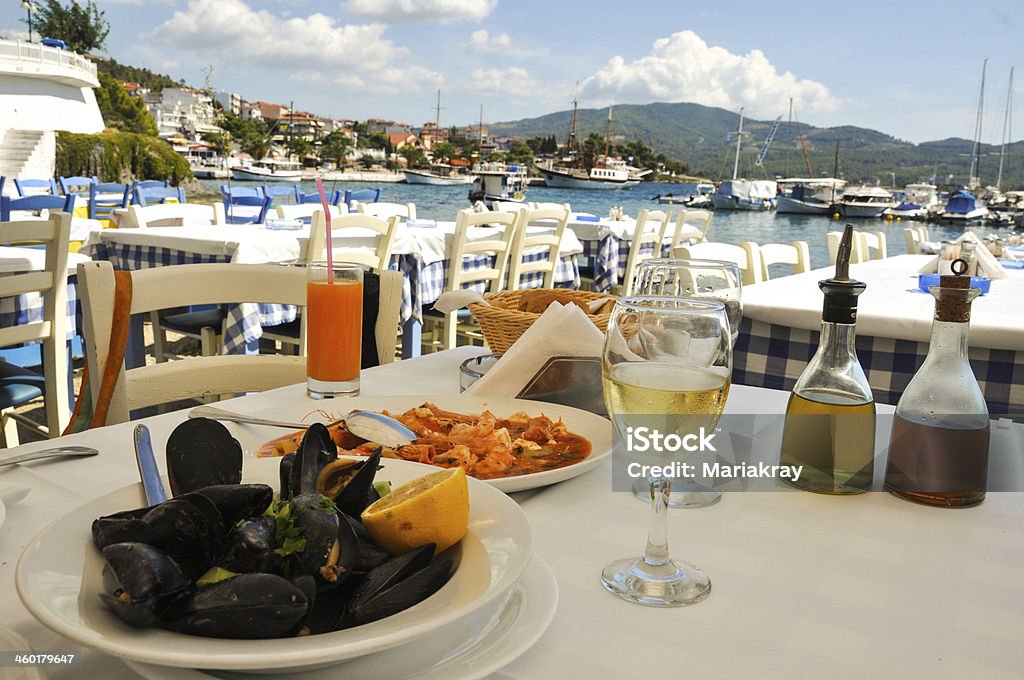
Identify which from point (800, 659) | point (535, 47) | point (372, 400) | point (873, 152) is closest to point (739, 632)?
point (800, 659)

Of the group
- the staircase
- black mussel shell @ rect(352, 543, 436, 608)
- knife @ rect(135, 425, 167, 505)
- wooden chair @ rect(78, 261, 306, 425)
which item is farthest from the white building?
black mussel shell @ rect(352, 543, 436, 608)

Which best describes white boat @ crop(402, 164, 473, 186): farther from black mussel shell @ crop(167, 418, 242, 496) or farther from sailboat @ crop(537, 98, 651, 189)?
black mussel shell @ crop(167, 418, 242, 496)

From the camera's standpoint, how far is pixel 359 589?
39 cm

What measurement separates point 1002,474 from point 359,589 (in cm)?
66

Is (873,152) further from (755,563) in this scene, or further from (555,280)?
(755,563)

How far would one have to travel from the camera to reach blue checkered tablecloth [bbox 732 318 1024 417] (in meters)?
1.75

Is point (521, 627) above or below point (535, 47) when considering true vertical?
below

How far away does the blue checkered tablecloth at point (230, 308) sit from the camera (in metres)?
2.92

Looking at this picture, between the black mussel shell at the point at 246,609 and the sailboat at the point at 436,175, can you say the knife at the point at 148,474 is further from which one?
the sailboat at the point at 436,175

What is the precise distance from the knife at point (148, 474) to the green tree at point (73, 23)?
3382 cm

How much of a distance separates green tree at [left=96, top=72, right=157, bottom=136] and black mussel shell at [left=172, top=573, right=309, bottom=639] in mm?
32420

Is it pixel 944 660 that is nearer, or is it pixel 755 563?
pixel 944 660

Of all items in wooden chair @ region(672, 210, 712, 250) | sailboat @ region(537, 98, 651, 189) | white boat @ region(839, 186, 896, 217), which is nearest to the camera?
wooden chair @ region(672, 210, 712, 250)

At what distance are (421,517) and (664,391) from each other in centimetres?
17
